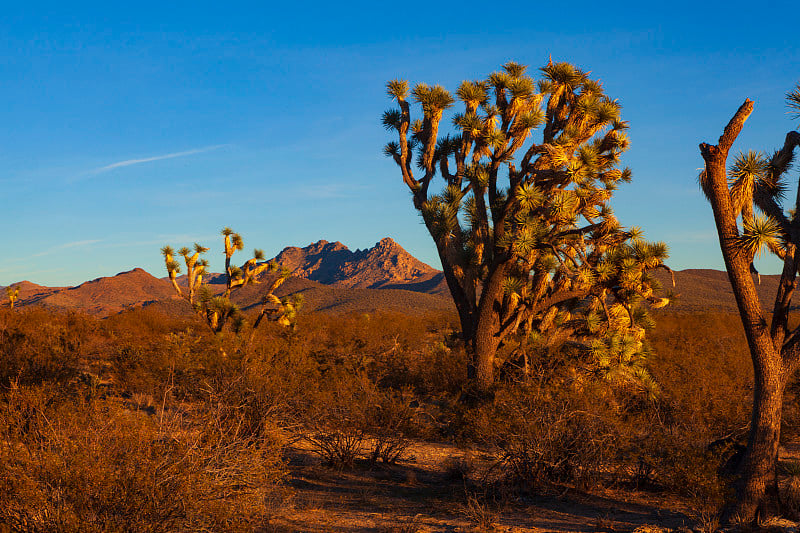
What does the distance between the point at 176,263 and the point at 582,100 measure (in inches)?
508

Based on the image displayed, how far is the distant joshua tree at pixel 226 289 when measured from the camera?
18.3 metres

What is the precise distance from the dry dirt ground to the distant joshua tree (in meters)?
10.3

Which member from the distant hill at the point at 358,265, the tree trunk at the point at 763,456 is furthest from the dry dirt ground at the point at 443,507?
the distant hill at the point at 358,265

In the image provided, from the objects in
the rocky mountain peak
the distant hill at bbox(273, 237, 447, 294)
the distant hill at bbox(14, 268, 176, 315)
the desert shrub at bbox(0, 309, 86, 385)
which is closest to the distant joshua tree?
the desert shrub at bbox(0, 309, 86, 385)

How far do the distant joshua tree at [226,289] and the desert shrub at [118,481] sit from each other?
13.1 m

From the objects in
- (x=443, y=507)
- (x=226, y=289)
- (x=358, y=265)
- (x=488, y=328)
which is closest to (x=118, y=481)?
(x=443, y=507)

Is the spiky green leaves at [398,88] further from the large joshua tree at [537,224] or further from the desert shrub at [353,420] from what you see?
the desert shrub at [353,420]

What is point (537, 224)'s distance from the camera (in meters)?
12.3

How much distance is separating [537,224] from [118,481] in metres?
9.63

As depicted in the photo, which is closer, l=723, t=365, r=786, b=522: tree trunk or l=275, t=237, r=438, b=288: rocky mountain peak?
l=723, t=365, r=786, b=522: tree trunk

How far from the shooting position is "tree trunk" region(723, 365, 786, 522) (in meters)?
6.51

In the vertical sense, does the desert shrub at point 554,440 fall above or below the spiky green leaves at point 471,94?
below

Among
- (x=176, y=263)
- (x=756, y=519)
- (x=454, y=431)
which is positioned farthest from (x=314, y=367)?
(x=176, y=263)

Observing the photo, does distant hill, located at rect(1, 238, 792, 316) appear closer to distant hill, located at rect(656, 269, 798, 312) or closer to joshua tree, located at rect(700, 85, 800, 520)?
distant hill, located at rect(656, 269, 798, 312)
